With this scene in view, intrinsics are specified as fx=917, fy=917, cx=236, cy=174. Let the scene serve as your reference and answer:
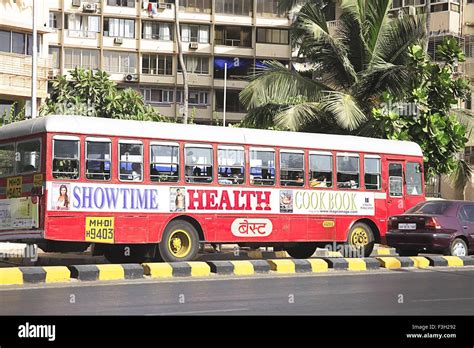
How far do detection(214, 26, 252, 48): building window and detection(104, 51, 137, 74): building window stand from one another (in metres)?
7.24

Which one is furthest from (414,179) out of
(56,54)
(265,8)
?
(265,8)

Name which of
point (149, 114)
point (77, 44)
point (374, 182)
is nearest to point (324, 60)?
point (149, 114)

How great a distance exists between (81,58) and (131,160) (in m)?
55.1

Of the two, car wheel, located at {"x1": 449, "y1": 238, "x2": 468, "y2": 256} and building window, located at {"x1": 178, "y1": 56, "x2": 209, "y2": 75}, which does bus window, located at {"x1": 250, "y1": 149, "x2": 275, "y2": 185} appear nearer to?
car wheel, located at {"x1": 449, "y1": 238, "x2": 468, "y2": 256}

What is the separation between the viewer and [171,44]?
74500 mm

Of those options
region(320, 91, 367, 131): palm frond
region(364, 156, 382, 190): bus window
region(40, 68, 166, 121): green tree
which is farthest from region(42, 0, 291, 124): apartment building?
region(364, 156, 382, 190): bus window

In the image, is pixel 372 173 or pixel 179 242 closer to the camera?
pixel 179 242

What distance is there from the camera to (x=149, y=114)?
35906 millimetres

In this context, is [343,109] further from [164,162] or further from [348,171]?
[164,162]

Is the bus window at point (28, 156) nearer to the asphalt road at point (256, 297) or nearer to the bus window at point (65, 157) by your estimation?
the bus window at point (65, 157)

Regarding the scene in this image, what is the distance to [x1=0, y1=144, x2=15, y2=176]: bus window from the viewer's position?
1872 cm

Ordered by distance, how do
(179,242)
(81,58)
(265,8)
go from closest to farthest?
(179,242) < (81,58) < (265,8)

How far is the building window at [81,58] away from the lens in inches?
2835
